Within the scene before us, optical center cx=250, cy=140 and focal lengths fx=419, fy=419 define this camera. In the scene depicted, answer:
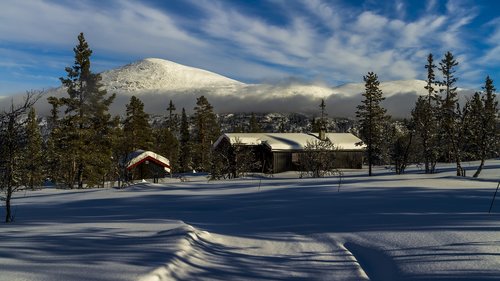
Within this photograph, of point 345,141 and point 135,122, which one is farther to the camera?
point 135,122

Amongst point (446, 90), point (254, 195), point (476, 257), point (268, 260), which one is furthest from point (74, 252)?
point (446, 90)

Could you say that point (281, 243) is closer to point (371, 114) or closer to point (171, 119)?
point (371, 114)

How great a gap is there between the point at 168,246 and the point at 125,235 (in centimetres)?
151

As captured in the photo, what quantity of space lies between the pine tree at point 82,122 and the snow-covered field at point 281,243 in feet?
76.0

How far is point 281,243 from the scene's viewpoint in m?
8.09

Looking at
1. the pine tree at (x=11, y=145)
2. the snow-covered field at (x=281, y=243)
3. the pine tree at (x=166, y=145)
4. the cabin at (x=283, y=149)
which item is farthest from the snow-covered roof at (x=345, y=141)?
the pine tree at (x=11, y=145)

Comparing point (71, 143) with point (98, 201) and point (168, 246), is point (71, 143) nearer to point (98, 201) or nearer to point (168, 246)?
point (98, 201)

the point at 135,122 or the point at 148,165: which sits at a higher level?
the point at 135,122

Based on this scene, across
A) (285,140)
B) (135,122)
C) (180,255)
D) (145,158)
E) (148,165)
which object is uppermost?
(135,122)

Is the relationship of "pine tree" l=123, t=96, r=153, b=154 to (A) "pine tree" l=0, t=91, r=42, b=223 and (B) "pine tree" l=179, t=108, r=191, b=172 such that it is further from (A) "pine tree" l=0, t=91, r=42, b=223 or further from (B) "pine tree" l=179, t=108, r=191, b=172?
(A) "pine tree" l=0, t=91, r=42, b=223

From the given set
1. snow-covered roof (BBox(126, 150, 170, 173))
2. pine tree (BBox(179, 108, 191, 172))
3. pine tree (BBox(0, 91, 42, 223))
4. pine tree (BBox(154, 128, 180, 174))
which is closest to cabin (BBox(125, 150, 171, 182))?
snow-covered roof (BBox(126, 150, 170, 173))

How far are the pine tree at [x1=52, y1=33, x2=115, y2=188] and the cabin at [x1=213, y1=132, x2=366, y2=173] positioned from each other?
14.7 metres

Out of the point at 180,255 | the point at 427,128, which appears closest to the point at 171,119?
the point at 427,128

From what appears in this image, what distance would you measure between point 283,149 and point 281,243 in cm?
3930
